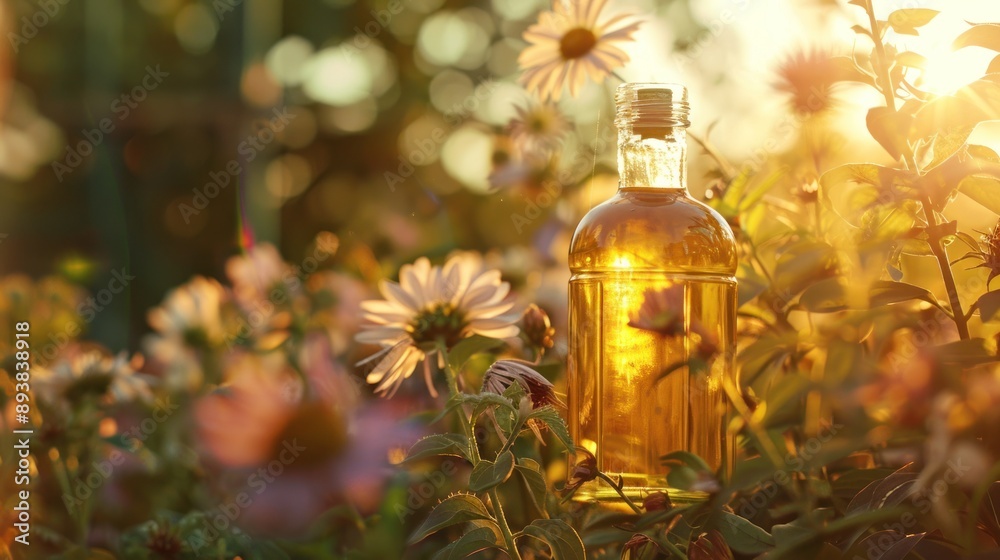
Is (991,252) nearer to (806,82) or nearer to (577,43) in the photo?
(806,82)

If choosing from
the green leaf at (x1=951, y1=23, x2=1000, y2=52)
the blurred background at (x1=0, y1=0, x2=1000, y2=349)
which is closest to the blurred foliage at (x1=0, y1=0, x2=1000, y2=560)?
the green leaf at (x1=951, y1=23, x2=1000, y2=52)

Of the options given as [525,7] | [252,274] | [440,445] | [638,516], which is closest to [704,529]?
[638,516]

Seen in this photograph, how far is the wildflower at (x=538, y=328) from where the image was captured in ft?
3.07

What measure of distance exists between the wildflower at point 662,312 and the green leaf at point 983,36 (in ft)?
1.11

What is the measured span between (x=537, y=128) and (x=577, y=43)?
1.47ft

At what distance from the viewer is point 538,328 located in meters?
0.94

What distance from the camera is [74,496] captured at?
107 cm

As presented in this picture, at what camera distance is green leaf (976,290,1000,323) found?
57cm

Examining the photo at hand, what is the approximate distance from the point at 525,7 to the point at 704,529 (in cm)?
448

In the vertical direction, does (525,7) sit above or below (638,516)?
above

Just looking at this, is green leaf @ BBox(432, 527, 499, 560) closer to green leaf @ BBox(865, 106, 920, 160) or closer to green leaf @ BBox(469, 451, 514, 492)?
green leaf @ BBox(469, 451, 514, 492)

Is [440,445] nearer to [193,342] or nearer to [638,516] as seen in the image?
[638,516]

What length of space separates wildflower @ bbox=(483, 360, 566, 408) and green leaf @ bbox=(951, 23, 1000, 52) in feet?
1.19

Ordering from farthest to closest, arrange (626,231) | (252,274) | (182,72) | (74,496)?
(182,72)
(252,274)
(74,496)
(626,231)
